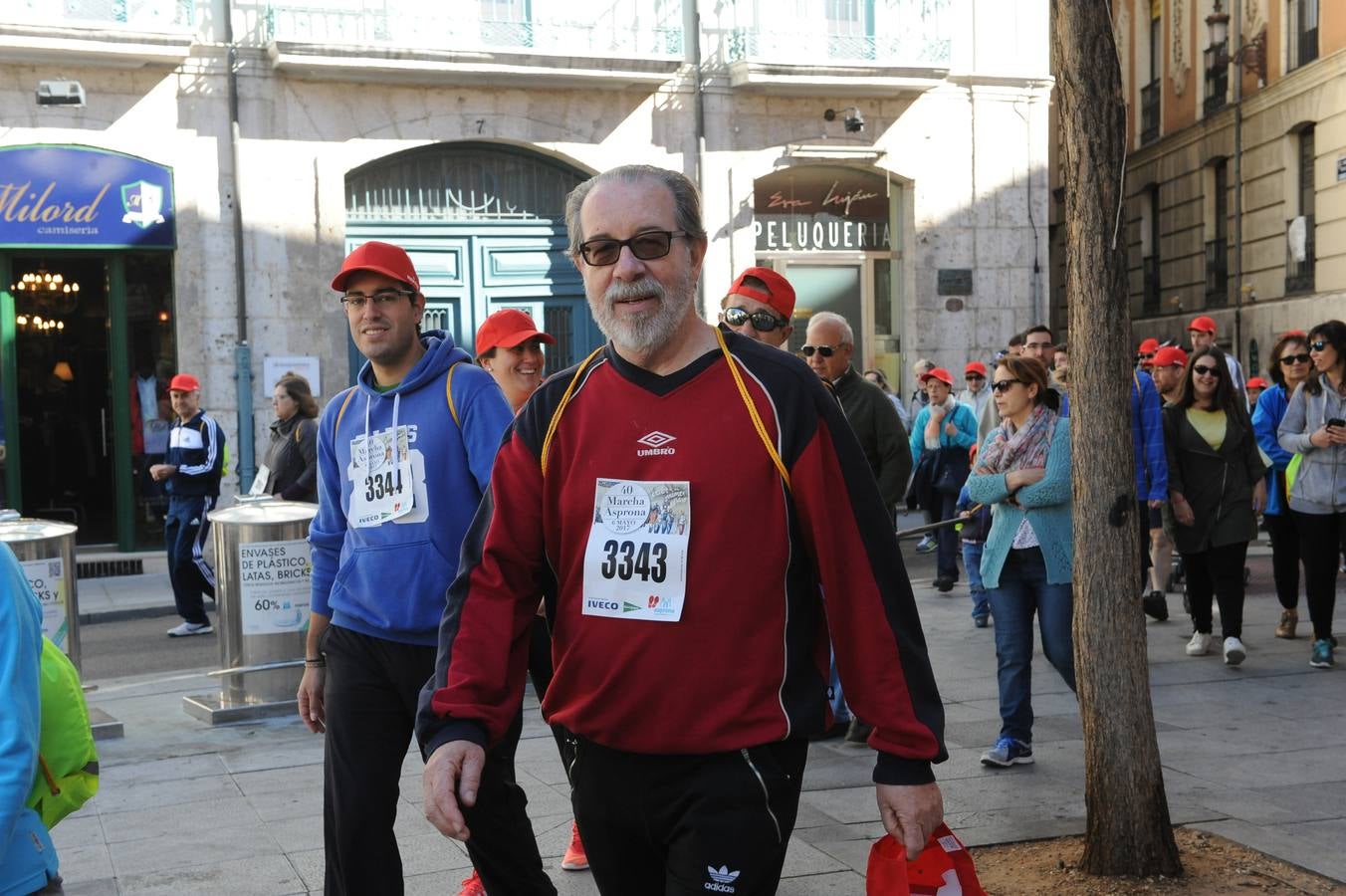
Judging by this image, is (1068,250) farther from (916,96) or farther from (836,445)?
(916,96)

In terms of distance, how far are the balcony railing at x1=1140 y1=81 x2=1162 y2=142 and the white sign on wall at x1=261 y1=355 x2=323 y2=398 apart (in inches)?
804

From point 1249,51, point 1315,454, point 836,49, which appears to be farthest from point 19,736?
point 1249,51

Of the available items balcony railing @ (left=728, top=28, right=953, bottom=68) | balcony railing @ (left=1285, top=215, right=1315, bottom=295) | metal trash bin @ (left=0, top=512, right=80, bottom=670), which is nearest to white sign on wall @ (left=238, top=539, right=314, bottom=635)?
metal trash bin @ (left=0, top=512, right=80, bottom=670)

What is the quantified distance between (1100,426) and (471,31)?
1468cm

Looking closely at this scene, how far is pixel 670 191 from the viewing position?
10.0 ft

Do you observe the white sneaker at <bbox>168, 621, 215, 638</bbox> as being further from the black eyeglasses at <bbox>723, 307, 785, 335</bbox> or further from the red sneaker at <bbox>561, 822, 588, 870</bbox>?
the red sneaker at <bbox>561, 822, 588, 870</bbox>

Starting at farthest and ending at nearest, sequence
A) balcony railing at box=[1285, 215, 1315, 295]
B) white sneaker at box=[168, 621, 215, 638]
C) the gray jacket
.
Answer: balcony railing at box=[1285, 215, 1315, 295], white sneaker at box=[168, 621, 215, 638], the gray jacket

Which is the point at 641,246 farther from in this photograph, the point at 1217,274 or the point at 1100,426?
the point at 1217,274

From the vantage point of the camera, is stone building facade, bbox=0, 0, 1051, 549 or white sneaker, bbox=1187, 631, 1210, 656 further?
stone building facade, bbox=0, 0, 1051, 549

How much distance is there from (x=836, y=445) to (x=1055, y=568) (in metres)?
4.23

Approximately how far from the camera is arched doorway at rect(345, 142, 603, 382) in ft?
61.1

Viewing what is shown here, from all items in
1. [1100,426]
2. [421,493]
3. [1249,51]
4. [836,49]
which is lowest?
[421,493]

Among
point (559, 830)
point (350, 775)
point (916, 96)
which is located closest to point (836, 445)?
point (350, 775)

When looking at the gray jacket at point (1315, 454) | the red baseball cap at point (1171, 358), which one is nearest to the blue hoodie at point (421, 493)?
the gray jacket at point (1315, 454)
